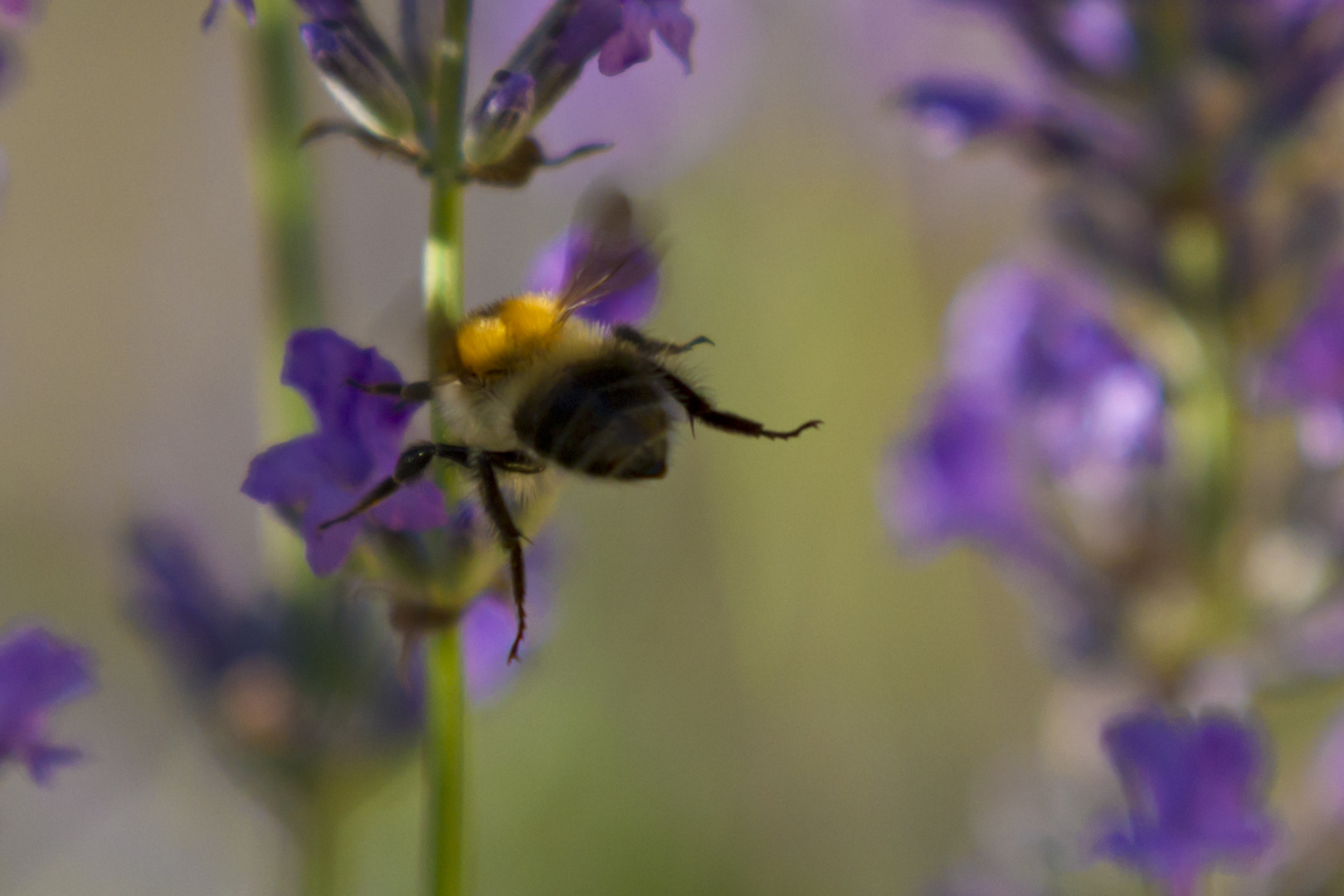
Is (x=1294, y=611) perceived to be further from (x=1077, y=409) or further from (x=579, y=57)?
(x=579, y=57)

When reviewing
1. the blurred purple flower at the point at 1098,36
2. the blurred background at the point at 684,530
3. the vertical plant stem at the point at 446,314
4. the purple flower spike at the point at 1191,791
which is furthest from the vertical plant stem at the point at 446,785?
the blurred background at the point at 684,530

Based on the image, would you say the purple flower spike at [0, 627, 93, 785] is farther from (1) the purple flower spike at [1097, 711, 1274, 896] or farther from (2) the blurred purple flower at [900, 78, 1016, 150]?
(2) the blurred purple flower at [900, 78, 1016, 150]

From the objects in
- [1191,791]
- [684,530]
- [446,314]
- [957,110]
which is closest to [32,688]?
[446,314]

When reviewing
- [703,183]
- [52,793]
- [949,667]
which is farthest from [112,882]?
[703,183]

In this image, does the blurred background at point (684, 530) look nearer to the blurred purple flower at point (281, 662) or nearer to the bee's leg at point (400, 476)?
the blurred purple flower at point (281, 662)

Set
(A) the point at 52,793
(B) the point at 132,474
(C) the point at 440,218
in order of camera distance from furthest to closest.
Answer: (B) the point at 132,474 < (A) the point at 52,793 < (C) the point at 440,218

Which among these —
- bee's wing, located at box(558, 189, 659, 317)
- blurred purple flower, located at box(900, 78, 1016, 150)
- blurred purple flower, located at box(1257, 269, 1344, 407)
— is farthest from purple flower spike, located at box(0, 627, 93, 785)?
blurred purple flower, located at box(1257, 269, 1344, 407)
